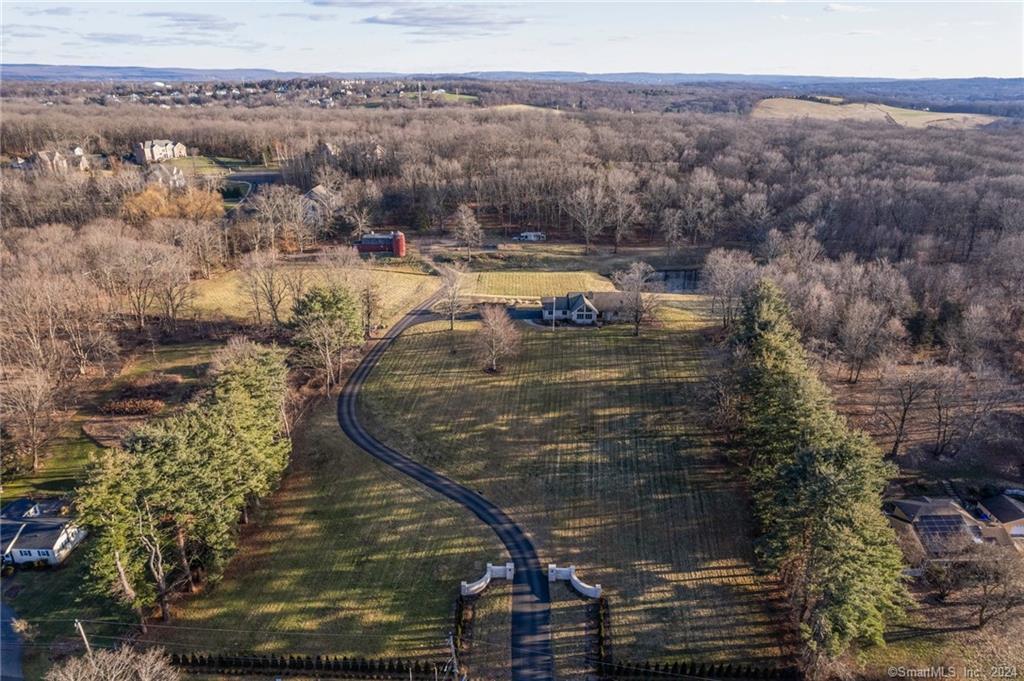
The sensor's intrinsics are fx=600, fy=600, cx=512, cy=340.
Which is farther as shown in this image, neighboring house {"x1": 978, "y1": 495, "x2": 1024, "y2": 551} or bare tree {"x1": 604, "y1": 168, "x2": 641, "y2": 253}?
bare tree {"x1": 604, "y1": 168, "x2": 641, "y2": 253}

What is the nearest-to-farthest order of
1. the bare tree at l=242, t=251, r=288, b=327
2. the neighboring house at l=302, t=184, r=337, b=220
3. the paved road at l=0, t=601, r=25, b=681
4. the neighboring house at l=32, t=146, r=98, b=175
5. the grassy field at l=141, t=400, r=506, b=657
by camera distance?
the paved road at l=0, t=601, r=25, b=681
the grassy field at l=141, t=400, r=506, b=657
the bare tree at l=242, t=251, r=288, b=327
the neighboring house at l=302, t=184, r=337, b=220
the neighboring house at l=32, t=146, r=98, b=175

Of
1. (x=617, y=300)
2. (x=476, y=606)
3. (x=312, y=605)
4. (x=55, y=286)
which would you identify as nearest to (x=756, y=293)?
(x=617, y=300)

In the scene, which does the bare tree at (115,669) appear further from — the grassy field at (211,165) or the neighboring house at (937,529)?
the grassy field at (211,165)

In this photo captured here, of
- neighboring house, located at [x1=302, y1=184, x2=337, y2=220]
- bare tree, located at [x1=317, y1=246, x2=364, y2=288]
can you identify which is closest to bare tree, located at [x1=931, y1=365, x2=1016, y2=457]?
bare tree, located at [x1=317, y1=246, x2=364, y2=288]

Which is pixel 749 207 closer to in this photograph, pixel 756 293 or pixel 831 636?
pixel 756 293

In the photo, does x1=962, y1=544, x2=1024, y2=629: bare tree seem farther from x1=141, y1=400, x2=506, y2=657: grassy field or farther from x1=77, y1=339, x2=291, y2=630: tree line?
x1=77, y1=339, x2=291, y2=630: tree line

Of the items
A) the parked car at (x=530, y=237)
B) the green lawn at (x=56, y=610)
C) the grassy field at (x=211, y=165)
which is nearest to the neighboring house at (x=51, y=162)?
the grassy field at (x=211, y=165)
